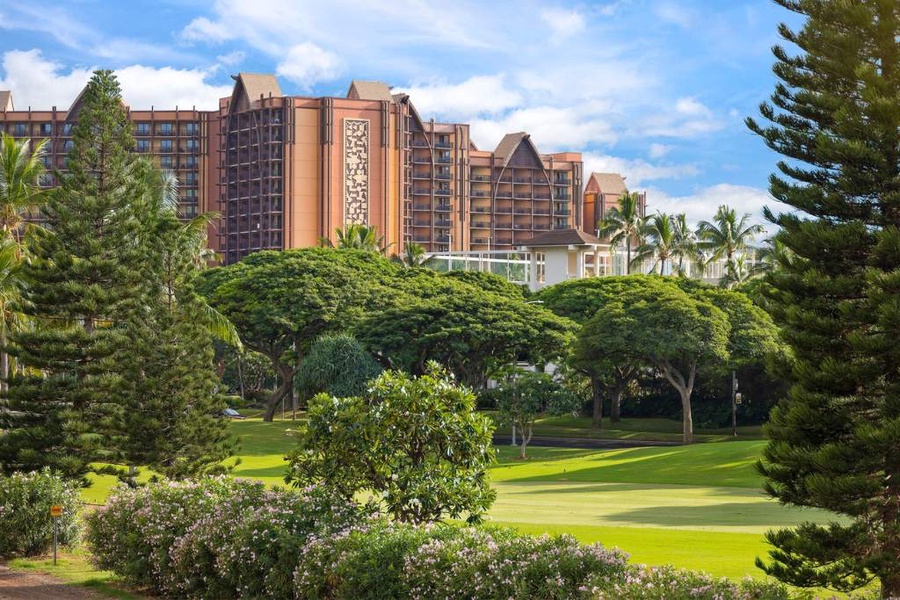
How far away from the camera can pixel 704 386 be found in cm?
7606

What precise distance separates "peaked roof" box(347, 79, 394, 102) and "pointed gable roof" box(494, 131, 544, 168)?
21584 mm

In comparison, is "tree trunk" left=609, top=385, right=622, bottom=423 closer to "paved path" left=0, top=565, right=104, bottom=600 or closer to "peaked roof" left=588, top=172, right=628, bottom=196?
"paved path" left=0, top=565, right=104, bottom=600

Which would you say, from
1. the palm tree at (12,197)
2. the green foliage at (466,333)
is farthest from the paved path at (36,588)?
the green foliage at (466,333)

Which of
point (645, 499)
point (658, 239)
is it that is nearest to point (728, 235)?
point (658, 239)

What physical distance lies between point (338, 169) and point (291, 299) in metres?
76.1

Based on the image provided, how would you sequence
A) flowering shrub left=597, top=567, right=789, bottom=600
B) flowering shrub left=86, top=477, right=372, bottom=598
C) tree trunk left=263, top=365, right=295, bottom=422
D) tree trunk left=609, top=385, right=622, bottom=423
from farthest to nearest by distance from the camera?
tree trunk left=263, top=365, right=295, bottom=422
tree trunk left=609, top=385, right=622, bottom=423
flowering shrub left=86, top=477, right=372, bottom=598
flowering shrub left=597, top=567, right=789, bottom=600

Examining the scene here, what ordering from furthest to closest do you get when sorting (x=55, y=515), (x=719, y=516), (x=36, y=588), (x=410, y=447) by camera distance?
(x=719, y=516) < (x=55, y=515) < (x=36, y=588) < (x=410, y=447)

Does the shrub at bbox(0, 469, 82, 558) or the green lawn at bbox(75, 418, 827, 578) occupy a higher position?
the shrub at bbox(0, 469, 82, 558)

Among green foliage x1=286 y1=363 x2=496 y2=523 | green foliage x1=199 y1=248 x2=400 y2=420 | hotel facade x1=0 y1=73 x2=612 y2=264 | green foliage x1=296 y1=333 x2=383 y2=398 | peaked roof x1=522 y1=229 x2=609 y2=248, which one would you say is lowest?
green foliage x1=286 y1=363 x2=496 y2=523

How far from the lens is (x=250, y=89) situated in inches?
6043

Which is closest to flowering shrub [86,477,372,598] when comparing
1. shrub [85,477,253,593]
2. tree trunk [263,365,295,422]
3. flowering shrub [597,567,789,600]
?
shrub [85,477,253,593]

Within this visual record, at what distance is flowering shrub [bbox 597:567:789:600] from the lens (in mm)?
11562

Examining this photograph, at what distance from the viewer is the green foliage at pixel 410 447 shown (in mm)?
17344

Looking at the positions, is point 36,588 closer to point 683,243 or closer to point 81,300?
point 81,300
